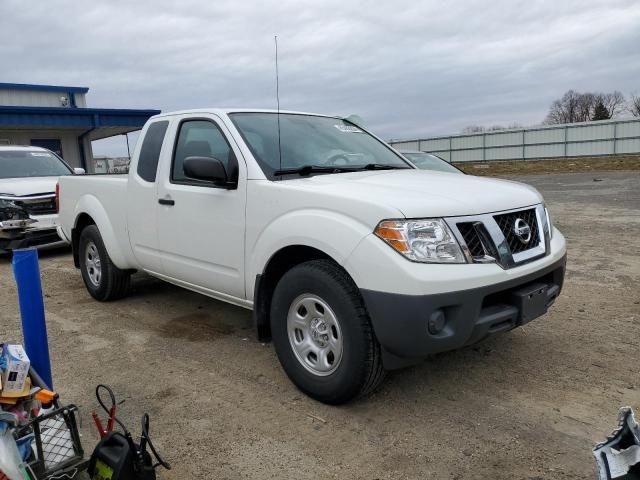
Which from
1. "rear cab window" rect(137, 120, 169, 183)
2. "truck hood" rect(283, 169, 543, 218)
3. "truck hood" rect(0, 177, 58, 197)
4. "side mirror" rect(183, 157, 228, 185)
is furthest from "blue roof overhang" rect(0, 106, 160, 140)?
"truck hood" rect(283, 169, 543, 218)

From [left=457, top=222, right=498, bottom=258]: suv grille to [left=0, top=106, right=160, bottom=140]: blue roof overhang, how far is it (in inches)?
695

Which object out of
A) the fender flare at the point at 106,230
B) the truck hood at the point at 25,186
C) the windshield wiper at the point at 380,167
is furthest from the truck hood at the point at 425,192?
the truck hood at the point at 25,186

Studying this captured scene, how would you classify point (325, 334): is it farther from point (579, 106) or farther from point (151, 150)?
point (579, 106)

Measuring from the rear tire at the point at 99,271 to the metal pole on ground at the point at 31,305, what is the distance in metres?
2.57

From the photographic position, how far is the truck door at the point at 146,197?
15.1ft

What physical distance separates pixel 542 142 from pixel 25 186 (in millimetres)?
36187

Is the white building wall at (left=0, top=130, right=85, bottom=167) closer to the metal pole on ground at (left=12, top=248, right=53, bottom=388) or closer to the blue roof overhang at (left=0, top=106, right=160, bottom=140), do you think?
the blue roof overhang at (left=0, top=106, right=160, bottom=140)

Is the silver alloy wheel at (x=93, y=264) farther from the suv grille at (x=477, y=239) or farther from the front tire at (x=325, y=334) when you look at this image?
the suv grille at (x=477, y=239)

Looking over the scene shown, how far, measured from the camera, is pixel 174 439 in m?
2.96

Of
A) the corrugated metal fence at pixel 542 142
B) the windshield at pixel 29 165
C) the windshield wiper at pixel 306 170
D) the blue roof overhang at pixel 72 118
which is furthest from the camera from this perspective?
the corrugated metal fence at pixel 542 142

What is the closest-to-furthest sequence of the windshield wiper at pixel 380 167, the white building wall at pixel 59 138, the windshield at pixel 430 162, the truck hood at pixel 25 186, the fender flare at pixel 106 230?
the windshield wiper at pixel 380 167 < the fender flare at pixel 106 230 < the windshield at pixel 430 162 < the truck hood at pixel 25 186 < the white building wall at pixel 59 138

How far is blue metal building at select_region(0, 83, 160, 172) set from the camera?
687 inches

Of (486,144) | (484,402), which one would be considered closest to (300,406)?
(484,402)

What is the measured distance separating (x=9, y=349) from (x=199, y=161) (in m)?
1.63
